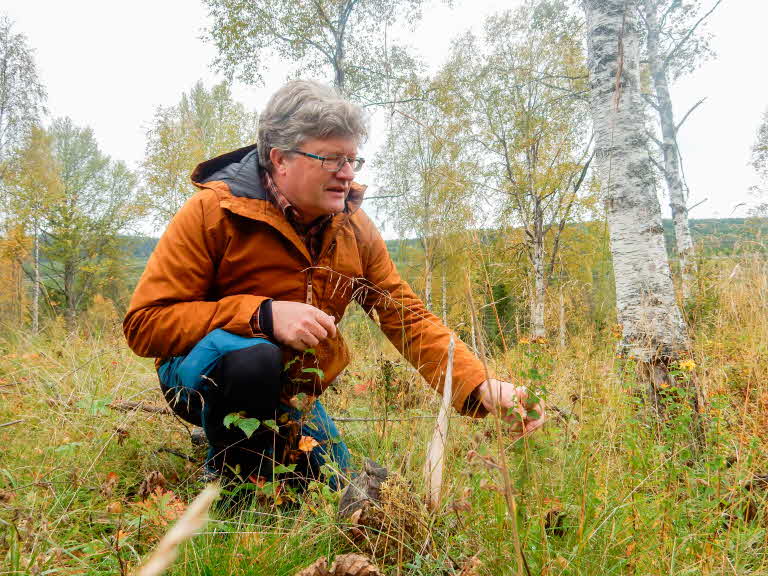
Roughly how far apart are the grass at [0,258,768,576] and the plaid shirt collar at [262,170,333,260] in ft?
2.15

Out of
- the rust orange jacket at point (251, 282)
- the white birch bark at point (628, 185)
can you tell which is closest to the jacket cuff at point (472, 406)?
the rust orange jacket at point (251, 282)

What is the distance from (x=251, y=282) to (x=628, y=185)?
254cm

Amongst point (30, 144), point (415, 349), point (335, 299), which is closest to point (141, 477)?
point (335, 299)

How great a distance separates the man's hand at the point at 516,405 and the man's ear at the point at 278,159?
1.31 meters

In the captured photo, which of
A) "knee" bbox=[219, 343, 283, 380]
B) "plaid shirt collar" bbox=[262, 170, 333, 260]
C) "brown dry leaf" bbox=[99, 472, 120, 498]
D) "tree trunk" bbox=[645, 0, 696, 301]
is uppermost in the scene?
"tree trunk" bbox=[645, 0, 696, 301]

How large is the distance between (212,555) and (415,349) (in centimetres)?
120

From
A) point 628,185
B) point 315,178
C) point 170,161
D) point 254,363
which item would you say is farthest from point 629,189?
point 170,161

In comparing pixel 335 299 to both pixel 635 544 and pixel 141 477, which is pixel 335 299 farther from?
pixel 635 544

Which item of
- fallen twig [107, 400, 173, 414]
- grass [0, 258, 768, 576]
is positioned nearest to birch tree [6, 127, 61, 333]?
fallen twig [107, 400, 173, 414]

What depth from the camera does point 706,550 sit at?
1.32 metres

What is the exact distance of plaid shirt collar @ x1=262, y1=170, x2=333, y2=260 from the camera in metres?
2.09

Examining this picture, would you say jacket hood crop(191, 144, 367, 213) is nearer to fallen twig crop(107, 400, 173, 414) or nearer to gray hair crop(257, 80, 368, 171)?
gray hair crop(257, 80, 368, 171)

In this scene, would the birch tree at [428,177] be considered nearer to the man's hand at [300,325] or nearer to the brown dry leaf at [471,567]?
the man's hand at [300,325]

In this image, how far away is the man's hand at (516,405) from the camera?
4.29ft
